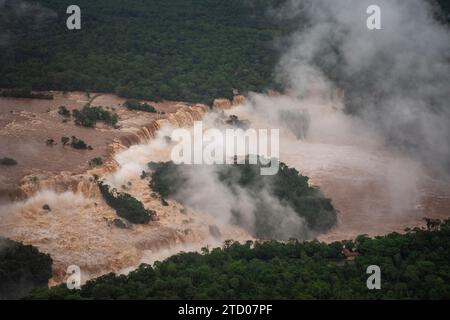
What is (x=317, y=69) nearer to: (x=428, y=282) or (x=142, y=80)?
(x=142, y=80)

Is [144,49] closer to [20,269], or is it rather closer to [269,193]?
[269,193]

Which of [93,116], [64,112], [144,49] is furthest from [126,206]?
[144,49]

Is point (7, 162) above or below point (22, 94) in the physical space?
below

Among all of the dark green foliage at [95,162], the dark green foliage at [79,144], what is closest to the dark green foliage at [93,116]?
the dark green foliage at [79,144]

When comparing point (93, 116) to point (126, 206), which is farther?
point (93, 116)

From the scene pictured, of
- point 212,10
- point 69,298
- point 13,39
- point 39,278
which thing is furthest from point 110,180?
point 212,10
